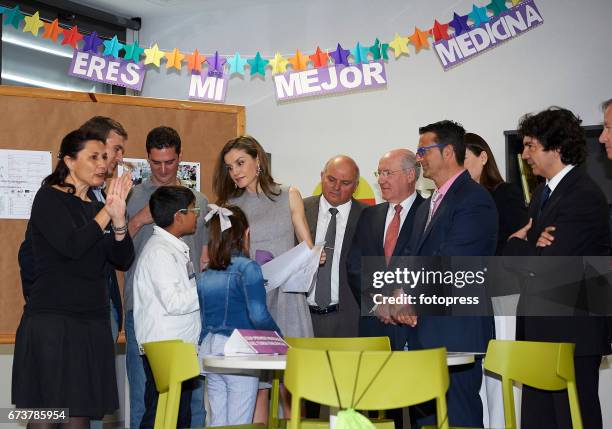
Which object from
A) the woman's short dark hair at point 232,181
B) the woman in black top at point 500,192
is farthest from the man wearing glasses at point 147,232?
the woman in black top at point 500,192

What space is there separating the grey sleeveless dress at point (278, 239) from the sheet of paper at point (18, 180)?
1.31 m

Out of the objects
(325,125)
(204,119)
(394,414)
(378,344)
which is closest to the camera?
(378,344)

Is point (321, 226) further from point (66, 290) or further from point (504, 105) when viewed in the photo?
point (504, 105)

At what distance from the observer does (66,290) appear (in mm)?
3320

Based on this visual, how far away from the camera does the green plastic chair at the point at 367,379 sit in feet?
8.81

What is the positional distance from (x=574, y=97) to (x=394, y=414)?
3235 millimetres

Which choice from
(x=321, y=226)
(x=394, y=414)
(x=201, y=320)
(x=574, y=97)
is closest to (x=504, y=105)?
(x=574, y=97)

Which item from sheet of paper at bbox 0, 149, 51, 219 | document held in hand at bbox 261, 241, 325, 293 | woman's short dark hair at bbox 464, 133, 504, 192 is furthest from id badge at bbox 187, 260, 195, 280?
woman's short dark hair at bbox 464, 133, 504, 192

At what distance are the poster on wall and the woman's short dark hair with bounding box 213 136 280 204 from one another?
28.4 inches

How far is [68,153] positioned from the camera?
11.7 ft

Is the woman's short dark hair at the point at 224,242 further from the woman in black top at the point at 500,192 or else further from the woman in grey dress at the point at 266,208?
the woman in black top at the point at 500,192

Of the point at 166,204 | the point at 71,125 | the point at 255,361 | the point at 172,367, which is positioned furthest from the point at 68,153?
the point at 71,125

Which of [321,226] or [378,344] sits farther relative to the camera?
[321,226]

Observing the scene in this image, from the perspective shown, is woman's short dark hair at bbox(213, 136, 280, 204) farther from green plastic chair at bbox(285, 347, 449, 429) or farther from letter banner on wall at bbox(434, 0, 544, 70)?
letter banner on wall at bbox(434, 0, 544, 70)
